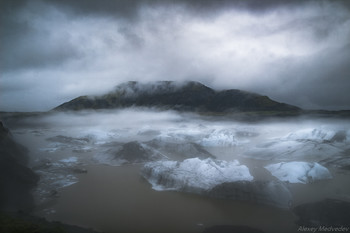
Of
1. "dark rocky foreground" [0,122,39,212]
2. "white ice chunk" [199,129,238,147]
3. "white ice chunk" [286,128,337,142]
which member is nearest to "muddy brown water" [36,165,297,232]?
"dark rocky foreground" [0,122,39,212]

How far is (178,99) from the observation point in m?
146

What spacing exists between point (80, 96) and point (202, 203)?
140848 mm

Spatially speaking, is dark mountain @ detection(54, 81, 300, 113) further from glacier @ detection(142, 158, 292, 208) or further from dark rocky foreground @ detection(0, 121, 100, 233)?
dark rocky foreground @ detection(0, 121, 100, 233)

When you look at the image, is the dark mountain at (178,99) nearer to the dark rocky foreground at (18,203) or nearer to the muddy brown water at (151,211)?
the dark rocky foreground at (18,203)

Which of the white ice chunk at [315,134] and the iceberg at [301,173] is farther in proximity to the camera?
the white ice chunk at [315,134]

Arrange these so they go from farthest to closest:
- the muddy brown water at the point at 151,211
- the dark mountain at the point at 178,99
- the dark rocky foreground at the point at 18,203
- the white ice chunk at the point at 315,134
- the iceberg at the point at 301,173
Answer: the dark mountain at the point at 178,99 < the white ice chunk at the point at 315,134 < the iceberg at the point at 301,173 < the muddy brown water at the point at 151,211 < the dark rocky foreground at the point at 18,203

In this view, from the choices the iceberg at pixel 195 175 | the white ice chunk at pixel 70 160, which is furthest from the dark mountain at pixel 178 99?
the iceberg at pixel 195 175

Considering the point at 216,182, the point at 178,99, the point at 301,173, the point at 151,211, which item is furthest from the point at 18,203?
the point at 178,99

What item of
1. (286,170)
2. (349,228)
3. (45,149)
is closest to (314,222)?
(349,228)

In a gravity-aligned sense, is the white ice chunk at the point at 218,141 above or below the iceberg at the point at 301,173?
above

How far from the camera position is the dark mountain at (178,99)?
13062 cm

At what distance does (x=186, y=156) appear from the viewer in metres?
24.2

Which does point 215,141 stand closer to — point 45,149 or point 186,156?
point 186,156

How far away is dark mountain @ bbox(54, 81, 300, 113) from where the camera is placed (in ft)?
429
